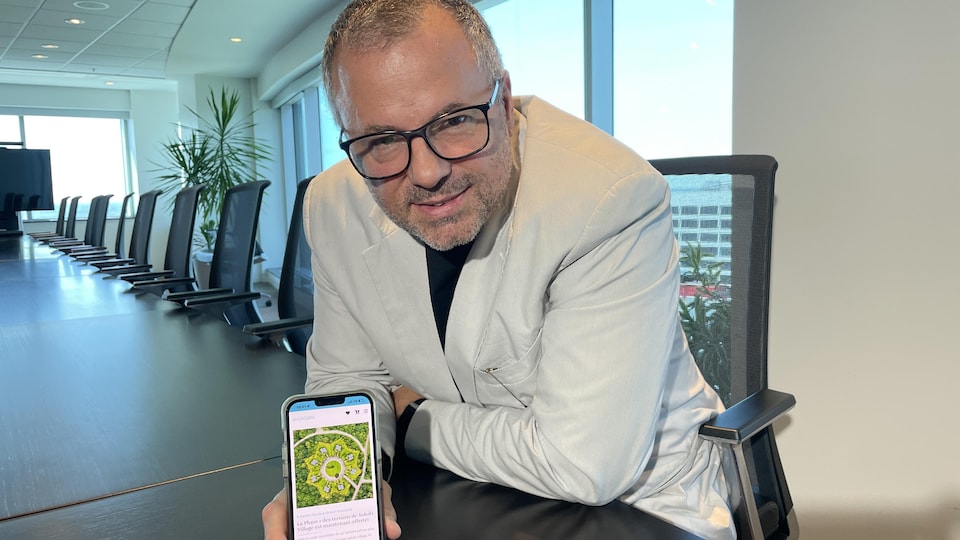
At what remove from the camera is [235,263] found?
2.76 metres

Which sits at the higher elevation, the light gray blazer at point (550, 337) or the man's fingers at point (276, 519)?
the light gray blazer at point (550, 337)

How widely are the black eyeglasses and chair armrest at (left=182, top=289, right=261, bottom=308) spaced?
5.59 ft

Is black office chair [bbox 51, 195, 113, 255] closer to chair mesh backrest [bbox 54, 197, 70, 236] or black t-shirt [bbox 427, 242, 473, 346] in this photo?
chair mesh backrest [bbox 54, 197, 70, 236]

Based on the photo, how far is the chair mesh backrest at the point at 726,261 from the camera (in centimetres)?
126

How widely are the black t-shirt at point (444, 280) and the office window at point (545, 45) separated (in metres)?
2.69

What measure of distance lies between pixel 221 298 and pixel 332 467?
1931 millimetres

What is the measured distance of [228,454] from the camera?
0.99m

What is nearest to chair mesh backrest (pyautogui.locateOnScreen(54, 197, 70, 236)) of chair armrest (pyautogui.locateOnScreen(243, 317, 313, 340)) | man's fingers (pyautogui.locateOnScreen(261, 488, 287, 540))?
chair armrest (pyautogui.locateOnScreen(243, 317, 313, 340))

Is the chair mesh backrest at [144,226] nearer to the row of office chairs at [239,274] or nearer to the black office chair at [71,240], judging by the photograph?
the row of office chairs at [239,274]

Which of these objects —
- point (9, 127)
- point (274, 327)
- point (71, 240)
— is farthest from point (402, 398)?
point (9, 127)

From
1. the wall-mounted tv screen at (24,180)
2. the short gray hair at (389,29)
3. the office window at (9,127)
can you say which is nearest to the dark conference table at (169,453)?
the short gray hair at (389,29)

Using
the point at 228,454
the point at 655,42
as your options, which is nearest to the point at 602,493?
the point at 228,454

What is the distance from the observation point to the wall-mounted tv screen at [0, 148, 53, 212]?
279 inches

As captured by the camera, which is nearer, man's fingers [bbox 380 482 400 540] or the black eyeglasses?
man's fingers [bbox 380 482 400 540]
